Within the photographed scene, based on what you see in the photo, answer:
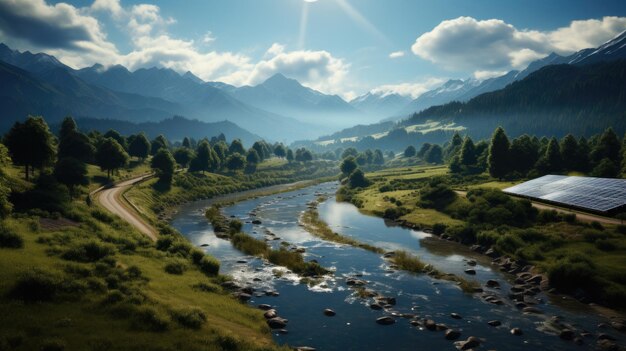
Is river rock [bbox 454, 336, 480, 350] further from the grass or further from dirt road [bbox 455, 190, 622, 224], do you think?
dirt road [bbox 455, 190, 622, 224]

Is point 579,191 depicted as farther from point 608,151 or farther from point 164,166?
point 164,166

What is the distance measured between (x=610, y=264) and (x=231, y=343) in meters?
53.5

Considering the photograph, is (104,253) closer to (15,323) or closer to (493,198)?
(15,323)

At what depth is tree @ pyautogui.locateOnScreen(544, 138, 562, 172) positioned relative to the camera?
414ft

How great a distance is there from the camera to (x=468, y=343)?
37.6 m

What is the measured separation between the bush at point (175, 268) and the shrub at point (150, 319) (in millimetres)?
16908

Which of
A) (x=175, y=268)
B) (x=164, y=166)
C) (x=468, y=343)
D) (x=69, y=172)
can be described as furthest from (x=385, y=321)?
(x=164, y=166)

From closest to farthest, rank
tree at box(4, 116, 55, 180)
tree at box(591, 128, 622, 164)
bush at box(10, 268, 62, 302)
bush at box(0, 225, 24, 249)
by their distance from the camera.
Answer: bush at box(10, 268, 62, 302) < bush at box(0, 225, 24, 249) < tree at box(4, 116, 55, 180) < tree at box(591, 128, 622, 164)

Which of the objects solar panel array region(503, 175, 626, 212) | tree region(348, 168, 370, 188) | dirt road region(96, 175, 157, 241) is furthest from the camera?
tree region(348, 168, 370, 188)

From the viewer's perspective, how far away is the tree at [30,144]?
82.9 meters

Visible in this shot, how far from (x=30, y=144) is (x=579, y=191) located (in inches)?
4768

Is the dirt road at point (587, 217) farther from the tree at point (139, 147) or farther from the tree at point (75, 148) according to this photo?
the tree at point (139, 147)

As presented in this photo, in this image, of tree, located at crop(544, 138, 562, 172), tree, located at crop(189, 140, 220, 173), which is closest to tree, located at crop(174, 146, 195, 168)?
tree, located at crop(189, 140, 220, 173)

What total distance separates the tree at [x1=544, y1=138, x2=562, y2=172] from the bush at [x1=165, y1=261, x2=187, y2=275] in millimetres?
122765
